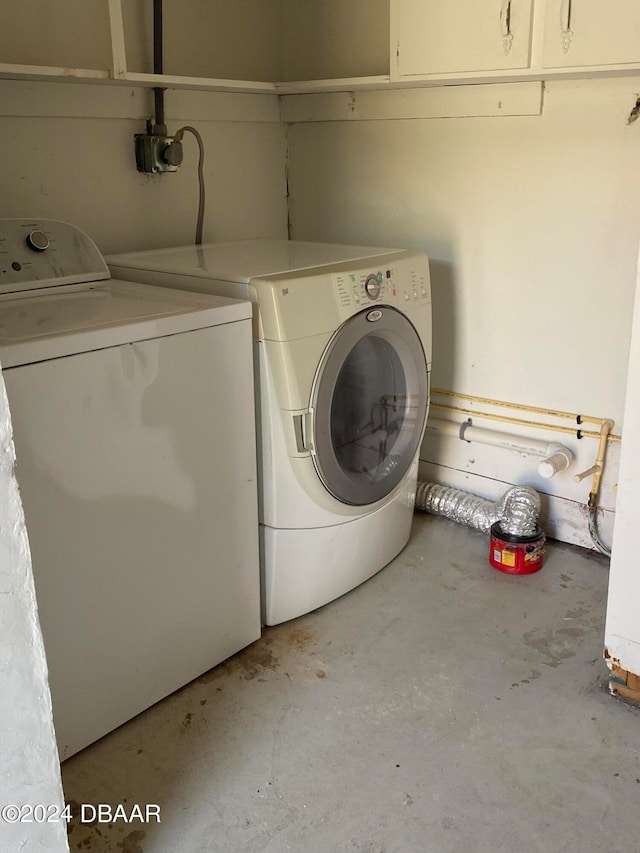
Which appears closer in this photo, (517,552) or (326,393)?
(326,393)

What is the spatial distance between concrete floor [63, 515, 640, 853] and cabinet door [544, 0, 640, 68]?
1396mm

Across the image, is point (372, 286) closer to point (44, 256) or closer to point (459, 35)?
point (459, 35)

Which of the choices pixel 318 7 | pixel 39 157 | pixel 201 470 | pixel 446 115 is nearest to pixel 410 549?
pixel 201 470

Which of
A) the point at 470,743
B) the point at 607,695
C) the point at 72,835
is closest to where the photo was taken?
the point at 72,835

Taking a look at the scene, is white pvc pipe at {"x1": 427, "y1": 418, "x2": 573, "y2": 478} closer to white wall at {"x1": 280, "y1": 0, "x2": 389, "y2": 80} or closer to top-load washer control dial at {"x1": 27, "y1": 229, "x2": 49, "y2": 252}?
white wall at {"x1": 280, "y1": 0, "x2": 389, "y2": 80}

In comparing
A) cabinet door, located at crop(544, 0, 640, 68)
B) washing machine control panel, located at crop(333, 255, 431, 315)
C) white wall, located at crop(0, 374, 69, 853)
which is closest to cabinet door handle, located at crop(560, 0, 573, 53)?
cabinet door, located at crop(544, 0, 640, 68)

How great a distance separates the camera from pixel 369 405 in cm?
213

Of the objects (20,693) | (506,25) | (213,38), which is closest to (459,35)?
(506,25)

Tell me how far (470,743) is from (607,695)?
1.23 feet

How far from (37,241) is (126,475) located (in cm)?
74

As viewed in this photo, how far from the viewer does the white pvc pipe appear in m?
2.32

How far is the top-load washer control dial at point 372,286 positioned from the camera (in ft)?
6.39

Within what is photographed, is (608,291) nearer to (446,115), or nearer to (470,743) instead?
(446,115)

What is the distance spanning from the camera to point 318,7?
8.75ft
